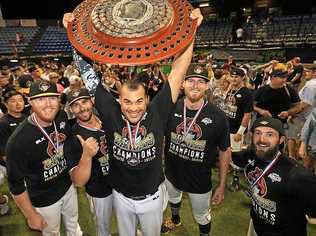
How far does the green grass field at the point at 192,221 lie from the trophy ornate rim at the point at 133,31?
3.04 metres

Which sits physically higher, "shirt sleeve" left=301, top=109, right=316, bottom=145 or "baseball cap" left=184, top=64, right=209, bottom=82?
"baseball cap" left=184, top=64, right=209, bottom=82

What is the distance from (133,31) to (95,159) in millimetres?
1812

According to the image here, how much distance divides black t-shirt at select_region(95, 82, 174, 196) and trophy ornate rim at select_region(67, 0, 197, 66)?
0.80m

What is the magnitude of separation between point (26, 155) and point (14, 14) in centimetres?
434

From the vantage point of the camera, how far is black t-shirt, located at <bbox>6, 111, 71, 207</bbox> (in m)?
2.49

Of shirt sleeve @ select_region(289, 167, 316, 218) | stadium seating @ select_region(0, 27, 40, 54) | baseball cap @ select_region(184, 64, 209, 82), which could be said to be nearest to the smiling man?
baseball cap @ select_region(184, 64, 209, 82)

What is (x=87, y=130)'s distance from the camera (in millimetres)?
2957

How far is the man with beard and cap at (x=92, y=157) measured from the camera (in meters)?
2.92

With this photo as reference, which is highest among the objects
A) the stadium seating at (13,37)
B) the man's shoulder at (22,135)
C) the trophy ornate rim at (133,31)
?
the trophy ornate rim at (133,31)

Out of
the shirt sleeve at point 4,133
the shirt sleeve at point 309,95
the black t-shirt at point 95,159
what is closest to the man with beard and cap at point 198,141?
the black t-shirt at point 95,159

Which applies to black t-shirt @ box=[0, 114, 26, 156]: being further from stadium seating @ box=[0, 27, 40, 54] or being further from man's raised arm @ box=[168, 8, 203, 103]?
stadium seating @ box=[0, 27, 40, 54]

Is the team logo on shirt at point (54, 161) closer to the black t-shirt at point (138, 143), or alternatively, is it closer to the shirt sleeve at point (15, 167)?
the shirt sleeve at point (15, 167)

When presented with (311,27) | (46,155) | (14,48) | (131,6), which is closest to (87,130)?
(46,155)

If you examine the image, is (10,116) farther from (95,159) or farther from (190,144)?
(190,144)
